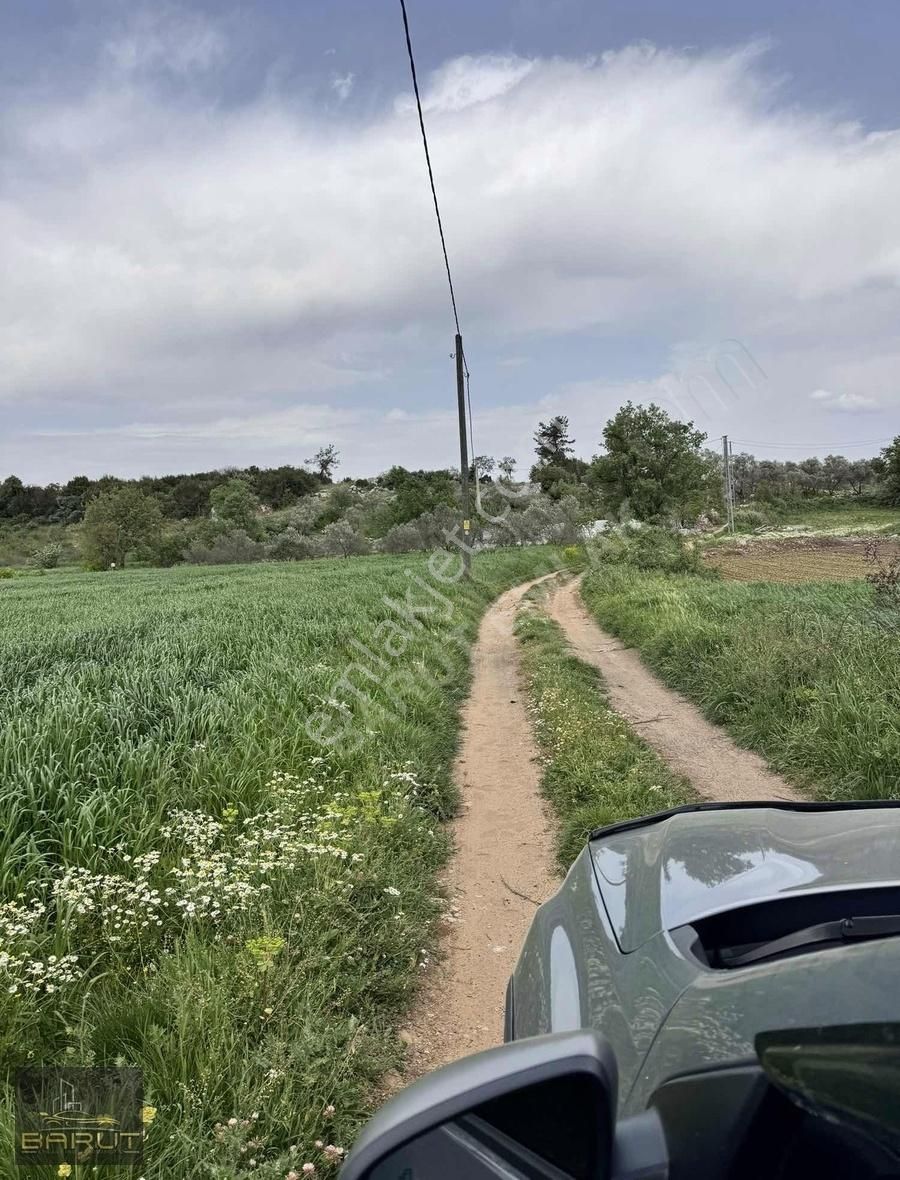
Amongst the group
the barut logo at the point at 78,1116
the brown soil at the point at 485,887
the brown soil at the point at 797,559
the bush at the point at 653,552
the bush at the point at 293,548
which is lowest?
the brown soil at the point at 485,887

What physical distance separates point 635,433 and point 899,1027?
30788mm

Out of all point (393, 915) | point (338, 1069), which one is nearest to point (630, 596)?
point (393, 915)

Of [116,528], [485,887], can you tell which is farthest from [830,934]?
[116,528]

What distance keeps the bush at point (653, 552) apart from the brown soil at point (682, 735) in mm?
12007

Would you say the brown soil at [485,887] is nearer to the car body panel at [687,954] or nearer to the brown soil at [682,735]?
the brown soil at [682,735]

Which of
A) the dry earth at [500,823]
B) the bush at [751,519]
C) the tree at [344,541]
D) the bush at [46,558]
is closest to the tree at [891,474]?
the bush at [751,519]

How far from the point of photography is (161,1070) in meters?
2.47

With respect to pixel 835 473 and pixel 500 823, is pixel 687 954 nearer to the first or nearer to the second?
pixel 500 823

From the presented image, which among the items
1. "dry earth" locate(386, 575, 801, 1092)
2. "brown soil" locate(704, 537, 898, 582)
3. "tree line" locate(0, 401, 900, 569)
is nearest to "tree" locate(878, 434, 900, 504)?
"tree line" locate(0, 401, 900, 569)

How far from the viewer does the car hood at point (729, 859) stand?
67.0 inches

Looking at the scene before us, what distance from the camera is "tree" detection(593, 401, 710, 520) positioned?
96.5ft

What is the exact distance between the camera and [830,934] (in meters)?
1.49

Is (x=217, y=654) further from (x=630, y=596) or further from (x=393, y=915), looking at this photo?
(x=630, y=596)

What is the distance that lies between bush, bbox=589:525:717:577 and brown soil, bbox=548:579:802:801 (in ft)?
39.4
